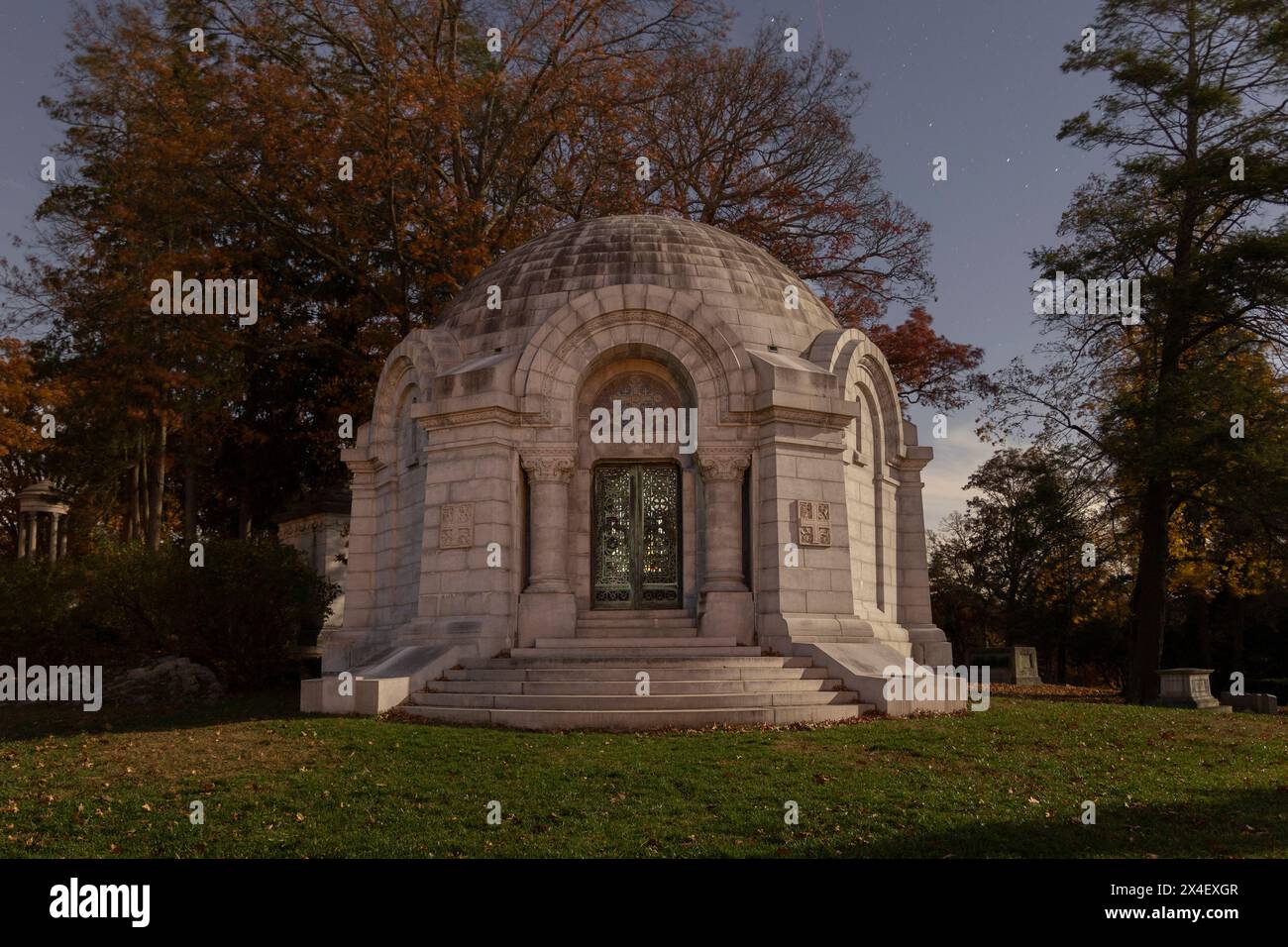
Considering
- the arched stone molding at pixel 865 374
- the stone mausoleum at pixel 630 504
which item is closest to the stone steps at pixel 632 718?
→ the stone mausoleum at pixel 630 504

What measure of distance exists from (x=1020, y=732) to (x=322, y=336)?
23031 millimetres

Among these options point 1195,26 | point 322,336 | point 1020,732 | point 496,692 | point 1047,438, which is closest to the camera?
point 1020,732

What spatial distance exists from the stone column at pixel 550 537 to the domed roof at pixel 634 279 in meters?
2.48

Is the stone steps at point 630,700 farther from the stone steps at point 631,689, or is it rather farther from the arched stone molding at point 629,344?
the arched stone molding at point 629,344

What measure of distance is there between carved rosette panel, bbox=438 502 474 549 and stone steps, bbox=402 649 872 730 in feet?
6.97

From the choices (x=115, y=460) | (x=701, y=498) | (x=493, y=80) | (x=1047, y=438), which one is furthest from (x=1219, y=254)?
(x=115, y=460)

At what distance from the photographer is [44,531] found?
39.4 metres

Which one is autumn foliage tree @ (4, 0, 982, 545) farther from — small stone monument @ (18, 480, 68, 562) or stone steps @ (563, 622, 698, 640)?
stone steps @ (563, 622, 698, 640)

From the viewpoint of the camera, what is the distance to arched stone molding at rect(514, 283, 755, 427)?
1927cm

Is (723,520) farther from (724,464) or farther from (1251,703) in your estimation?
(1251,703)

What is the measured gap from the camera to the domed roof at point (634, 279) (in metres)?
20.8

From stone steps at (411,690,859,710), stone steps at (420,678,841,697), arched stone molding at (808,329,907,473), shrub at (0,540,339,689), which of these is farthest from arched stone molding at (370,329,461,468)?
arched stone molding at (808,329,907,473)
